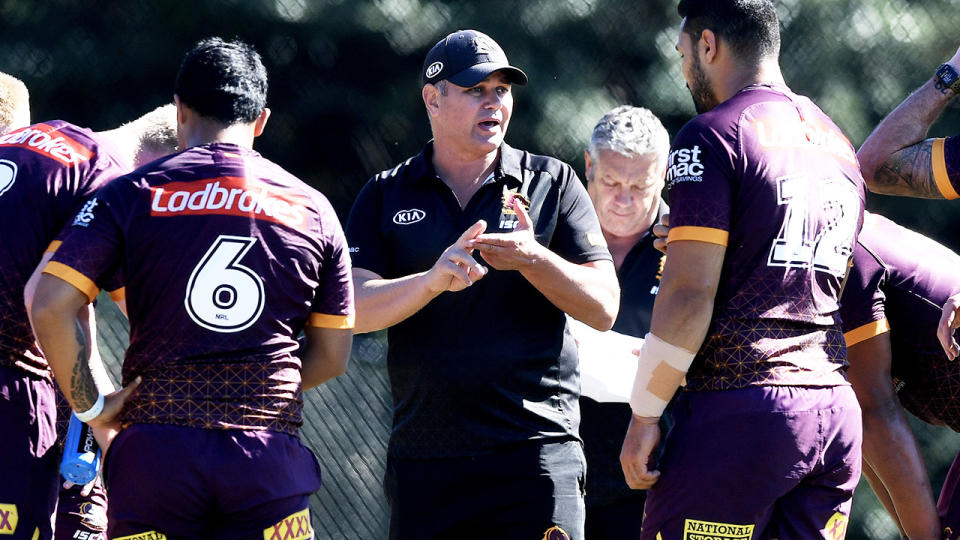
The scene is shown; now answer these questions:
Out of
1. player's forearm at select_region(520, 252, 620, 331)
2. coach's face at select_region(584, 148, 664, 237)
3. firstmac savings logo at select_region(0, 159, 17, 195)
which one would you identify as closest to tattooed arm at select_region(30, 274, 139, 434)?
firstmac savings logo at select_region(0, 159, 17, 195)

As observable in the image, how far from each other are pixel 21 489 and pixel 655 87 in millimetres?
3947

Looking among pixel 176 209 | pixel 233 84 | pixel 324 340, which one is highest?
pixel 233 84

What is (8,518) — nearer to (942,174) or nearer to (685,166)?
(685,166)

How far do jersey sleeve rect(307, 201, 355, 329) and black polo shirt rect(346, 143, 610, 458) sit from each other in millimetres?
516

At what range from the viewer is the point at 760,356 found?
329 centimetres

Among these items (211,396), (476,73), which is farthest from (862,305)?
(211,396)

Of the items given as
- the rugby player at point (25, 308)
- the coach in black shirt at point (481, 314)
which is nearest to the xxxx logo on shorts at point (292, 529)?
the coach in black shirt at point (481, 314)

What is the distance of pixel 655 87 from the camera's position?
21.1 ft

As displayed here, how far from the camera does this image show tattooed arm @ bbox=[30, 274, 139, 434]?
10.4ft

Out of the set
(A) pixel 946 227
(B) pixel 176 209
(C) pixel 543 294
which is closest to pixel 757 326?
(C) pixel 543 294

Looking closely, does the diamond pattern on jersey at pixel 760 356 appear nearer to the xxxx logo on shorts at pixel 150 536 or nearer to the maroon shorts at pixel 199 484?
the maroon shorts at pixel 199 484

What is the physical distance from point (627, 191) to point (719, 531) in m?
1.63

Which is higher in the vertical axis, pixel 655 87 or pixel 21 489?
pixel 655 87

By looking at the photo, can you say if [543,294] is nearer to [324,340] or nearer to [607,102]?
[324,340]
